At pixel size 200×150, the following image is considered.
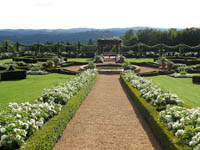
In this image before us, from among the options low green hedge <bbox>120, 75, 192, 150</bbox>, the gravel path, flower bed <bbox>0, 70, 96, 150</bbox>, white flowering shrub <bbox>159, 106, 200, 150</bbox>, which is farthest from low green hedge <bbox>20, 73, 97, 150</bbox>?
white flowering shrub <bbox>159, 106, 200, 150</bbox>

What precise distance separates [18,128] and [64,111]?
2.46 meters

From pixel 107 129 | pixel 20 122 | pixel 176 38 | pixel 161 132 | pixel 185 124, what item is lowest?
pixel 107 129

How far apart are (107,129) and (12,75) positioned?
12.7 meters

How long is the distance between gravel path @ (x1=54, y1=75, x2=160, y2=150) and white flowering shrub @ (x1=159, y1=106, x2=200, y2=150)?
783 mm

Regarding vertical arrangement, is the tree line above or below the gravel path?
above

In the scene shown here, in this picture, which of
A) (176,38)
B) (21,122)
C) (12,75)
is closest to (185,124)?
(21,122)

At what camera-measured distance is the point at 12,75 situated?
17.1m

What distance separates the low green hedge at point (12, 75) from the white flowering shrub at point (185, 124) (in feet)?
46.2

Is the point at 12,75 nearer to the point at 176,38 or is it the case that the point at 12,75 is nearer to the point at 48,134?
the point at 48,134

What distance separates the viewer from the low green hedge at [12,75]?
55.0 ft

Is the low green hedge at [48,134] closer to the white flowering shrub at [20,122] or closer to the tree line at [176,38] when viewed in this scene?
the white flowering shrub at [20,122]

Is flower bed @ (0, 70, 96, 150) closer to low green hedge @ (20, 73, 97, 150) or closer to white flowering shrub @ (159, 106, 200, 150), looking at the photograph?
low green hedge @ (20, 73, 97, 150)

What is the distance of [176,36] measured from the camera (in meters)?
→ 56.2

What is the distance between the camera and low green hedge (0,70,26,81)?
16750 millimetres
